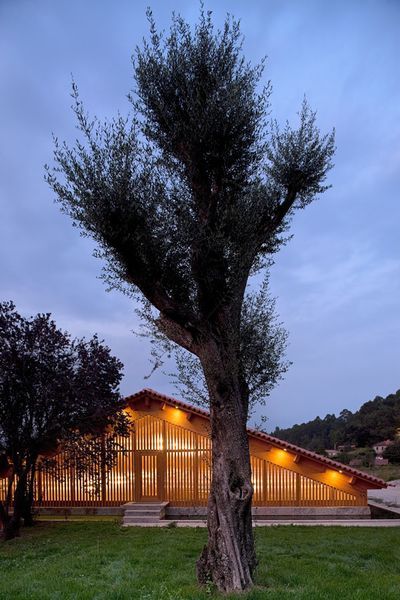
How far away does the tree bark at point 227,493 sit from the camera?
Answer: 9109 mm

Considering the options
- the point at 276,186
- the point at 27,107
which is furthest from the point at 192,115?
the point at 27,107

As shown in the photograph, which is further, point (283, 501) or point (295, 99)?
point (283, 501)

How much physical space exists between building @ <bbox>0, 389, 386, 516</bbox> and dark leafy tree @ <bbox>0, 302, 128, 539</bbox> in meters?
5.57

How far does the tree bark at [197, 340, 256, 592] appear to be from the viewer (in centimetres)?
911

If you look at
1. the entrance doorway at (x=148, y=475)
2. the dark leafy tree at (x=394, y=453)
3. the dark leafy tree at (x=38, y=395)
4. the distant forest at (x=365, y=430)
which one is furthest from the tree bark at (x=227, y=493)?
the distant forest at (x=365, y=430)

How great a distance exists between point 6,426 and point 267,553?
32.4 ft

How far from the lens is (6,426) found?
755 inches

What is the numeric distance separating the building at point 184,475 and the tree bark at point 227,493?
1570 cm

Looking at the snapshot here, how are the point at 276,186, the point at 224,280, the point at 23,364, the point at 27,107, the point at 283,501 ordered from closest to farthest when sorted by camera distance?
the point at 224,280 < the point at 276,186 < the point at 27,107 < the point at 23,364 < the point at 283,501

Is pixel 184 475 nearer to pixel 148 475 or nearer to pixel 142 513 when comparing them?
pixel 148 475

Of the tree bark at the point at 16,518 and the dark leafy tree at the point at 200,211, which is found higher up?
the dark leafy tree at the point at 200,211

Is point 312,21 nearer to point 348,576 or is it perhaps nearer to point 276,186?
point 276,186

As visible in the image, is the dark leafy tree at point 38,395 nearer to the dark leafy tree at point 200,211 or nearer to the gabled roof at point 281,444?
the gabled roof at point 281,444

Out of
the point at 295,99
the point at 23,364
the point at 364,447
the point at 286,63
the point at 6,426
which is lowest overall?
the point at 364,447
